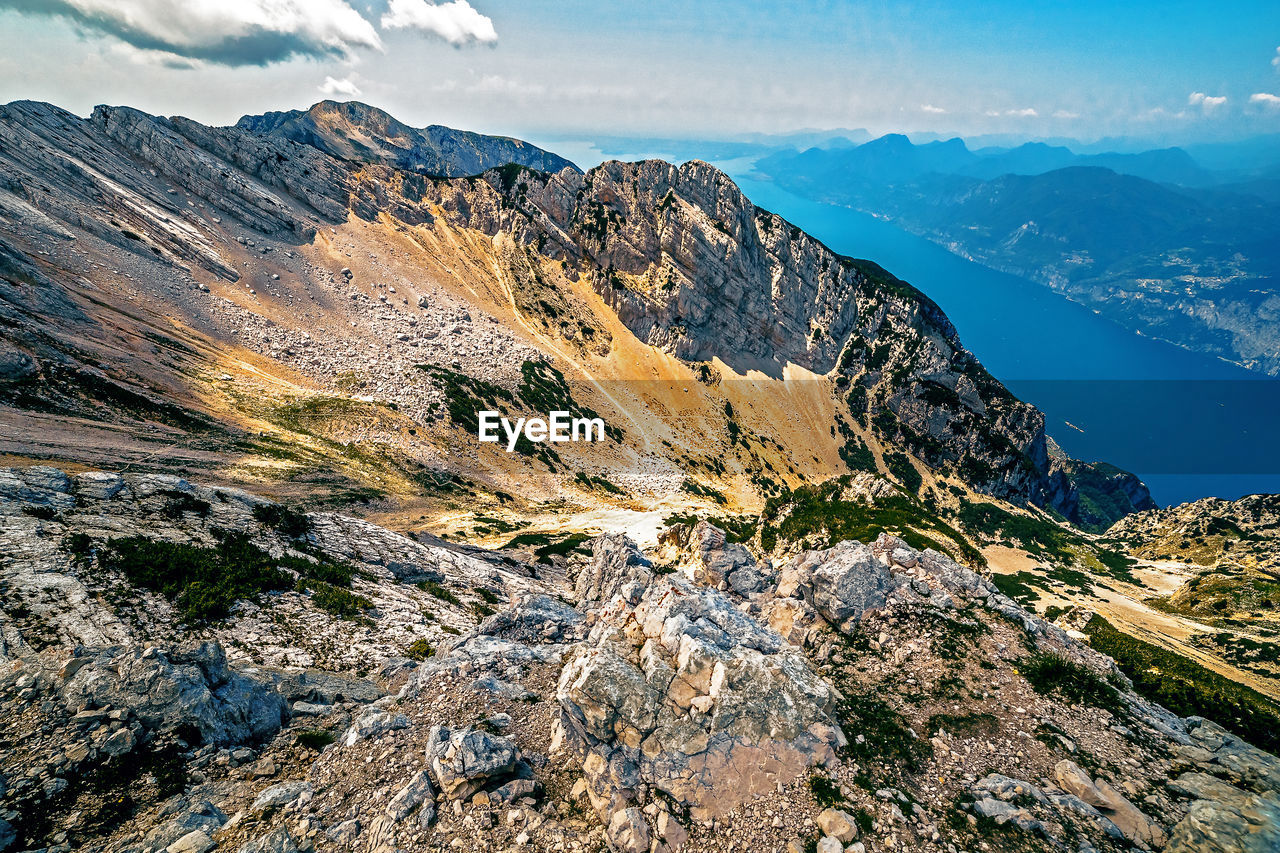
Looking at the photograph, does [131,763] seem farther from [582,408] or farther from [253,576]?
[582,408]

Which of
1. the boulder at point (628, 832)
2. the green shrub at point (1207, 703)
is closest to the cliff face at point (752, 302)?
the green shrub at point (1207, 703)

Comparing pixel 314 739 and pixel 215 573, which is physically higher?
pixel 215 573

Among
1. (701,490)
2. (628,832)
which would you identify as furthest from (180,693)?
(701,490)

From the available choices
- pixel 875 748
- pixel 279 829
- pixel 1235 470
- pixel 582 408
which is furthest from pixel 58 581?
pixel 1235 470

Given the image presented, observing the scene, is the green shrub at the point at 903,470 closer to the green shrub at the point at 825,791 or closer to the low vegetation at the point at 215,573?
the green shrub at the point at 825,791

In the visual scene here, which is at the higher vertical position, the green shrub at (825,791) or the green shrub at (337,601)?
the green shrub at (825,791)

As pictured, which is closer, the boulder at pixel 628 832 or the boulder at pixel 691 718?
the boulder at pixel 628 832

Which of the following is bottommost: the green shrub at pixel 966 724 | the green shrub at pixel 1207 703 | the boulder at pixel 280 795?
the green shrub at pixel 1207 703

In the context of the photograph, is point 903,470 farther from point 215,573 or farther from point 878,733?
point 215,573
